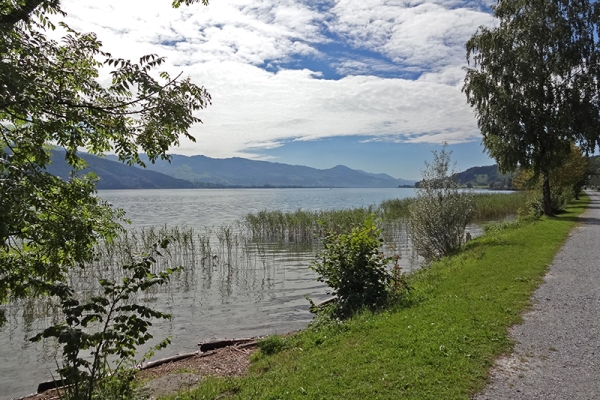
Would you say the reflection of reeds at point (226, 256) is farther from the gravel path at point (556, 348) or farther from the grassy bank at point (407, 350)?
the gravel path at point (556, 348)

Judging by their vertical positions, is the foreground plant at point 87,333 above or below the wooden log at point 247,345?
above

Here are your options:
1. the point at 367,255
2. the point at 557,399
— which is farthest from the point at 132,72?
the point at 367,255

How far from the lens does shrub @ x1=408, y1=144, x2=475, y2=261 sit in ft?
56.0

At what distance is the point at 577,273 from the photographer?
37.5ft

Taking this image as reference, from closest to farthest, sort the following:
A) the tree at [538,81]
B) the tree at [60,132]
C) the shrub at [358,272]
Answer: the tree at [60,132]
the shrub at [358,272]
the tree at [538,81]

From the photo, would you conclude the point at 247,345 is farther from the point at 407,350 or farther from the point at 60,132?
the point at 60,132

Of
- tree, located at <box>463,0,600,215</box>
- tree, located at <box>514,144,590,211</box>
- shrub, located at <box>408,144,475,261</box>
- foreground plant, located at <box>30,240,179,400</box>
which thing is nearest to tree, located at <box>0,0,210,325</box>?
foreground plant, located at <box>30,240,179,400</box>

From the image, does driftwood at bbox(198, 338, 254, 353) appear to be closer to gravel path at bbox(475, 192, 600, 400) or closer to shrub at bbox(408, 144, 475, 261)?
gravel path at bbox(475, 192, 600, 400)

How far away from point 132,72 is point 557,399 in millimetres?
6354

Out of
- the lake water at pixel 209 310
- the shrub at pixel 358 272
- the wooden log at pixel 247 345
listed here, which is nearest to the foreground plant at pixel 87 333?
the wooden log at pixel 247 345

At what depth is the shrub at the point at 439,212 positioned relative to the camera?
17.1m

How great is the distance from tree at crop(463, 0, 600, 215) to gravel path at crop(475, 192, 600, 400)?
1884cm

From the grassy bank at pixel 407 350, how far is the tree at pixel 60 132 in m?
2.90

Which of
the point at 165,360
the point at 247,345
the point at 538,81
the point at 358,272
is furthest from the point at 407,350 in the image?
the point at 538,81
